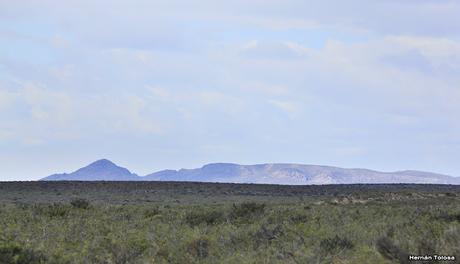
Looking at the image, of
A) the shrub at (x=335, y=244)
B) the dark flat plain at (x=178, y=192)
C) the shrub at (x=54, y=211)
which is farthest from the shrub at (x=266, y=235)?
the dark flat plain at (x=178, y=192)

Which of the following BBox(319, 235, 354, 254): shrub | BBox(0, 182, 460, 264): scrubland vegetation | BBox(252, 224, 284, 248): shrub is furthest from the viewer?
BBox(252, 224, 284, 248): shrub

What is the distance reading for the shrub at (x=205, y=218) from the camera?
23547mm

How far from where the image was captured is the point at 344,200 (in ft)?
148

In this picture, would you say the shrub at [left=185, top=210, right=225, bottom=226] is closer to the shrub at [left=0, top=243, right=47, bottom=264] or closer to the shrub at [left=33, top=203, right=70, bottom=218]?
the shrub at [left=33, top=203, right=70, bottom=218]

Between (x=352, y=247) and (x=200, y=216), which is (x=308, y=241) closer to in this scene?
(x=352, y=247)

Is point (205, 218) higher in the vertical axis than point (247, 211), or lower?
lower

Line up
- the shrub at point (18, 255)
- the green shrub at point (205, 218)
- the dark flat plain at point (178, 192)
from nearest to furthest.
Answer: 1. the shrub at point (18, 255)
2. the green shrub at point (205, 218)
3. the dark flat plain at point (178, 192)

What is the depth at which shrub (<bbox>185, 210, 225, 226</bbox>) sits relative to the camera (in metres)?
23.5

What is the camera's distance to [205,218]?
79.6 feet

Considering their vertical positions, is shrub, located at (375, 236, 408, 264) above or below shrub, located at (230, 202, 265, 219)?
below

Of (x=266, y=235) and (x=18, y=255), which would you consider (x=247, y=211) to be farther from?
(x=18, y=255)

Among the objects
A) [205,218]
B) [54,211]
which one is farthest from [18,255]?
[54,211]

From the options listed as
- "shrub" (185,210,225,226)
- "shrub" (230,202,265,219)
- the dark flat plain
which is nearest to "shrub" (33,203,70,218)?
"shrub" (185,210,225,226)

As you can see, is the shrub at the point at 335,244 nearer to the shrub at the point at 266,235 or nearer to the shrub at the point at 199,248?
the shrub at the point at 266,235
